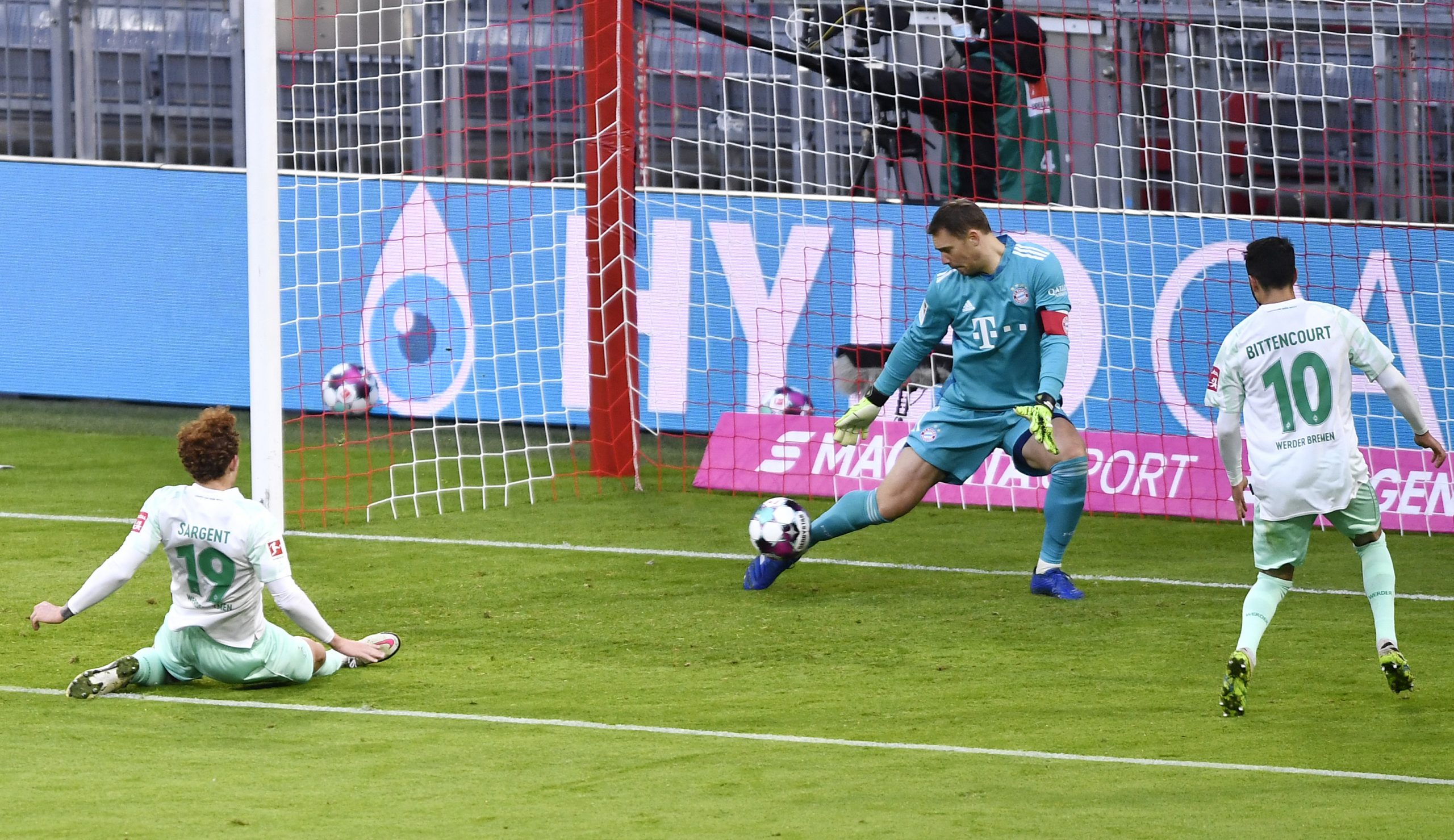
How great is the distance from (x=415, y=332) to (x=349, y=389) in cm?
53

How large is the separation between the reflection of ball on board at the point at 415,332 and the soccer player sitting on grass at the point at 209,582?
5.36 m

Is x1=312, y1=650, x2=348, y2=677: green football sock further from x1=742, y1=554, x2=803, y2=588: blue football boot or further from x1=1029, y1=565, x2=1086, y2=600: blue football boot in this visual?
x1=1029, y1=565, x2=1086, y2=600: blue football boot

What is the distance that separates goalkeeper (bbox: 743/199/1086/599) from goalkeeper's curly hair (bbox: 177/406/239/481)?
262 cm

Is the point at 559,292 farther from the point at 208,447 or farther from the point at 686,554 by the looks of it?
the point at 208,447

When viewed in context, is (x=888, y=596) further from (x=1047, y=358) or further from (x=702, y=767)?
(x=702, y=767)

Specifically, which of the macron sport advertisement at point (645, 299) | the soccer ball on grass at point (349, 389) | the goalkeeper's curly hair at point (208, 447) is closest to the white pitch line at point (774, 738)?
the goalkeeper's curly hair at point (208, 447)

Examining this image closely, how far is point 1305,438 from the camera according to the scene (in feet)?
18.4

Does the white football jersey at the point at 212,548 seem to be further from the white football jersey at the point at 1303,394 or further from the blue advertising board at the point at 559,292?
the blue advertising board at the point at 559,292

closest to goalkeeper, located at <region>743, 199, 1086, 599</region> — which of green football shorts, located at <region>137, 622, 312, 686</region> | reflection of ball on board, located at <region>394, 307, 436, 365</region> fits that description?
green football shorts, located at <region>137, 622, 312, 686</region>

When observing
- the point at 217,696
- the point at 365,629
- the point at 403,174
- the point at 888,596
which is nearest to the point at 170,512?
the point at 217,696

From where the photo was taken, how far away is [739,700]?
18.8 feet

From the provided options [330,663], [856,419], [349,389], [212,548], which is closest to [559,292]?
[349,389]

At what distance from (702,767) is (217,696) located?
1684 mm

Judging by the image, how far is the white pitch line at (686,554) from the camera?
25.2 ft
